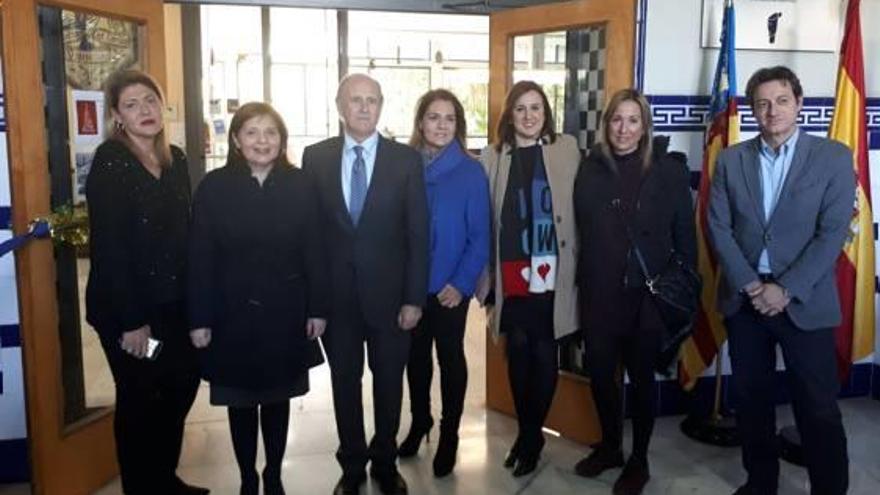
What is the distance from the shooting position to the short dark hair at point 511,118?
2746mm

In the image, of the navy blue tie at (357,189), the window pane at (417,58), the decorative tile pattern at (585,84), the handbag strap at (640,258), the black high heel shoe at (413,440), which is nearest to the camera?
the navy blue tie at (357,189)

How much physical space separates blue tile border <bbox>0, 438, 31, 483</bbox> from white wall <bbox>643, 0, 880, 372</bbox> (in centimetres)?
282

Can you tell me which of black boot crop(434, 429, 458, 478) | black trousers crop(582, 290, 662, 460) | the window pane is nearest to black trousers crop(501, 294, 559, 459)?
black trousers crop(582, 290, 662, 460)

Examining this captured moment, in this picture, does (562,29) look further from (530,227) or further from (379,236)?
(379,236)

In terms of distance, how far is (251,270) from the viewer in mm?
2312

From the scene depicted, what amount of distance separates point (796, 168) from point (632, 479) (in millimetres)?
1197

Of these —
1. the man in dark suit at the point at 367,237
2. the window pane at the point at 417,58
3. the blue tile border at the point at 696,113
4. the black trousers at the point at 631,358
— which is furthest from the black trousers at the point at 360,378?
the window pane at the point at 417,58

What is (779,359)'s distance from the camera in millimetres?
3732

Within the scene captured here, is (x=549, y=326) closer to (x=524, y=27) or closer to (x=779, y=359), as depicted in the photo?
(x=524, y=27)

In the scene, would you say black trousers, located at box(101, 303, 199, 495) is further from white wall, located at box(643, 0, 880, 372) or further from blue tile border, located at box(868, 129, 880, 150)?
blue tile border, located at box(868, 129, 880, 150)

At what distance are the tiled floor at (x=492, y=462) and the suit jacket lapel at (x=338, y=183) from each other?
989 mm

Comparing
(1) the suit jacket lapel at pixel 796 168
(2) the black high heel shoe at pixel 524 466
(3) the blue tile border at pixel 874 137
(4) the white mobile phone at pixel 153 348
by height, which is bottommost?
(2) the black high heel shoe at pixel 524 466

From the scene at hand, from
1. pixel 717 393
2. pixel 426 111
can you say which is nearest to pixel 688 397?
pixel 717 393

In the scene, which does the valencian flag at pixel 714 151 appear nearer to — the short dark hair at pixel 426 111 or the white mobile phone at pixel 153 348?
the short dark hair at pixel 426 111
